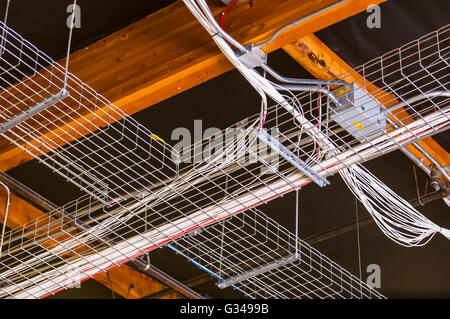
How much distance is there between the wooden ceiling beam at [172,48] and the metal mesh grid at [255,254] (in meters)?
0.47

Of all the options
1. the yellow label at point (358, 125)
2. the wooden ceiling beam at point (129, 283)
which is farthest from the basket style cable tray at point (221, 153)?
the wooden ceiling beam at point (129, 283)

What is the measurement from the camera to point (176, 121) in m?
2.94

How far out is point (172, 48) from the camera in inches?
98.1

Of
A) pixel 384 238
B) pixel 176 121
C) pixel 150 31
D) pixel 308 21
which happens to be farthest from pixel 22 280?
pixel 384 238

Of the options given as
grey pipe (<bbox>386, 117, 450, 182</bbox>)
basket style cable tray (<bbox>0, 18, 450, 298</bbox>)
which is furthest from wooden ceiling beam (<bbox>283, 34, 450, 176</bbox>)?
grey pipe (<bbox>386, 117, 450, 182</bbox>)

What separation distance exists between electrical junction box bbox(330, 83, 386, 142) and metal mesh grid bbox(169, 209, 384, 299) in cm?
41

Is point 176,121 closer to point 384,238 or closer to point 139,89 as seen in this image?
point 139,89

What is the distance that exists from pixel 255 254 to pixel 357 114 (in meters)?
0.70

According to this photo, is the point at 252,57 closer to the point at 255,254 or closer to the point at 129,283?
the point at 255,254

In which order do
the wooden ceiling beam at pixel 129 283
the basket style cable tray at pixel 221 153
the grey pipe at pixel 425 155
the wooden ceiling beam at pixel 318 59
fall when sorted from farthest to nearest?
the wooden ceiling beam at pixel 129 283, the grey pipe at pixel 425 155, the wooden ceiling beam at pixel 318 59, the basket style cable tray at pixel 221 153

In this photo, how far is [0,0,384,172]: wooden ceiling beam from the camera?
7.50 ft

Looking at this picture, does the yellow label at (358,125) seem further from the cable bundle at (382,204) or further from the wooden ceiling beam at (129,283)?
the wooden ceiling beam at (129,283)

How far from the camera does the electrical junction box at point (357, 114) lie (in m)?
2.20

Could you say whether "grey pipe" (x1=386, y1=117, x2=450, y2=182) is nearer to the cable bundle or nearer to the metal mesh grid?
the cable bundle
